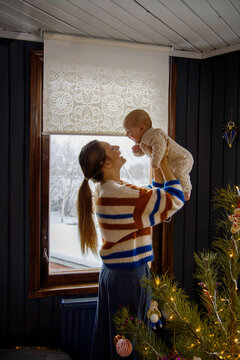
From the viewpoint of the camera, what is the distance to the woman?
144 cm

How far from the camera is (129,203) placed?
1.44 m

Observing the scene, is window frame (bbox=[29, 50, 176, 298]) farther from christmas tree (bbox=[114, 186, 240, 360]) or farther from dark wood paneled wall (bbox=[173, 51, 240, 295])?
christmas tree (bbox=[114, 186, 240, 360])

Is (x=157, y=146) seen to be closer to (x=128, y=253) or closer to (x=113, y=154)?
(x=113, y=154)

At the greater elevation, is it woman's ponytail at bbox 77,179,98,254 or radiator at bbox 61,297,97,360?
woman's ponytail at bbox 77,179,98,254

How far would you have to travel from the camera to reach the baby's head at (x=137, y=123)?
1603mm

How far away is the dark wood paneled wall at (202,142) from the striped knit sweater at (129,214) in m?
0.94

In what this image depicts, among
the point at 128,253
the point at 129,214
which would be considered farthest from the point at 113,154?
the point at 128,253

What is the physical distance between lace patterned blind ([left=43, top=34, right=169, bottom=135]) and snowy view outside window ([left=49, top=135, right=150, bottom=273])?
175 millimetres

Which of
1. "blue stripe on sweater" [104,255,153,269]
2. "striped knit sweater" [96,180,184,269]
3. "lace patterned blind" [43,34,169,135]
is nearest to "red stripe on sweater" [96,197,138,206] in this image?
"striped knit sweater" [96,180,184,269]

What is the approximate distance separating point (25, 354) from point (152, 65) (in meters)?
1.95

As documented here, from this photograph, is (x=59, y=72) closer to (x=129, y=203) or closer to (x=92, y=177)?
(x=92, y=177)

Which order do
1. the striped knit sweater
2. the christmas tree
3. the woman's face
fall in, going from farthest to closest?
the woman's face → the striped knit sweater → the christmas tree

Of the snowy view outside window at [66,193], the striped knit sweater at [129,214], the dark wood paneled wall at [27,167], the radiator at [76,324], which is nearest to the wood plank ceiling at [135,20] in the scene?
the dark wood paneled wall at [27,167]

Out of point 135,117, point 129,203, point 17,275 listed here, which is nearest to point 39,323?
point 17,275
